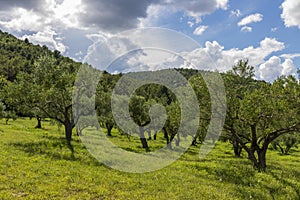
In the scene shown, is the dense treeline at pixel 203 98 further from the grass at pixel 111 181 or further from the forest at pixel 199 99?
the grass at pixel 111 181

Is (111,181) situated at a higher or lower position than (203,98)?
lower

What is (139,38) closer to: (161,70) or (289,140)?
(161,70)

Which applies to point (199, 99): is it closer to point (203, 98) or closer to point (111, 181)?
point (203, 98)

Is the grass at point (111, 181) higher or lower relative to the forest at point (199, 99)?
lower

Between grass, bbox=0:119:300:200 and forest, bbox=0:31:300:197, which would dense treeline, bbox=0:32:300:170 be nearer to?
forest, bbox=0:31:300:197

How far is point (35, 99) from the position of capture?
1211 inches

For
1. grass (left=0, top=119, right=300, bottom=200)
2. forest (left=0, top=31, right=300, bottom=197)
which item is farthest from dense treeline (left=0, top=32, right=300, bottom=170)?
grass (left=0, top=119, right=300, bottom=200)

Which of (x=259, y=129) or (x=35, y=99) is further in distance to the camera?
(x=35, y=99)

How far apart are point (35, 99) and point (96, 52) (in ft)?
56.2

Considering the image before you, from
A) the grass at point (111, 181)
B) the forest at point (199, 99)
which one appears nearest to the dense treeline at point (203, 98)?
the forest at point (199, 99)

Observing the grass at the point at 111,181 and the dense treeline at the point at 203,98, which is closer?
the grass at the point at 111,181

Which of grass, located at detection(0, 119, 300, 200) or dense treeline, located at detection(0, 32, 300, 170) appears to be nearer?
grass, located at detection(0, 119, 300, 200)

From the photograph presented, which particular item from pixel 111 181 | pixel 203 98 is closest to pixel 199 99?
pixel 203 98

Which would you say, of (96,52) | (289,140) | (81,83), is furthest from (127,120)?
(289,140)
